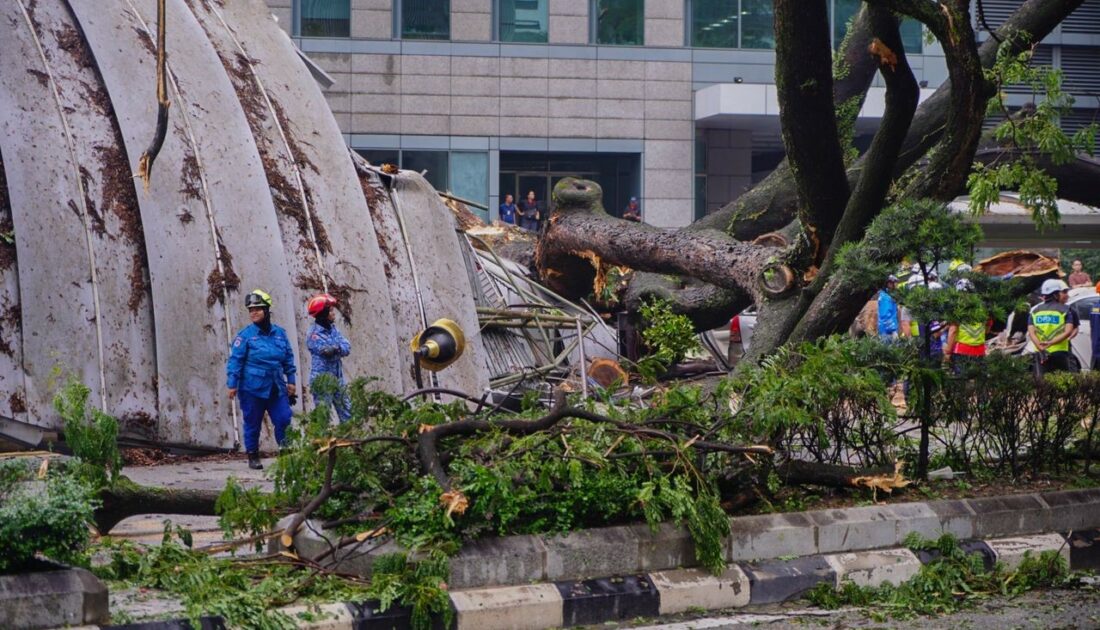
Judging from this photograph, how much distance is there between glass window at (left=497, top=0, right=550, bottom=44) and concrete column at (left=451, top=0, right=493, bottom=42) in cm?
34

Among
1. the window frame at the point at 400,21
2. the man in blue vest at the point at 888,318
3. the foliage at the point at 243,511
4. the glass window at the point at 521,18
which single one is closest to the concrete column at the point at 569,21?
the glass window at the point at 521,18

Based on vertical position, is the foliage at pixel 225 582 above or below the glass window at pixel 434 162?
below

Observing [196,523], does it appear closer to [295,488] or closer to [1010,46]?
[295,488]

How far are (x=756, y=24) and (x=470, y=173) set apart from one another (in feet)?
28.2

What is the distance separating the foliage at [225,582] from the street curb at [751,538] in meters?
0.23

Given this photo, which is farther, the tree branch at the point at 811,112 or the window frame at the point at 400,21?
the window frame at the point at 400,21

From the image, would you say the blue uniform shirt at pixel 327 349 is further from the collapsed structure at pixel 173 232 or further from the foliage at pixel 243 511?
the foliage at pixel 243 511

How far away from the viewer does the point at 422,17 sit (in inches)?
1353

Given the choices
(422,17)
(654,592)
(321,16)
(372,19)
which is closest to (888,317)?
(654,592)

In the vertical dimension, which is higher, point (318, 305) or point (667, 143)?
point (667, 143)

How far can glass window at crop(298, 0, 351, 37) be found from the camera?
34.0 metres

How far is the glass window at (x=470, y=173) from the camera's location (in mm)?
34781

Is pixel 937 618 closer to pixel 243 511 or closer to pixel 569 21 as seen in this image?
pixel 243 511

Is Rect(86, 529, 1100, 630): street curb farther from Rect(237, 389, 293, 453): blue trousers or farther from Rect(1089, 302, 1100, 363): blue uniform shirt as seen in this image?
Rect(1089, 302, 1100, 363): blue uniform shirt
